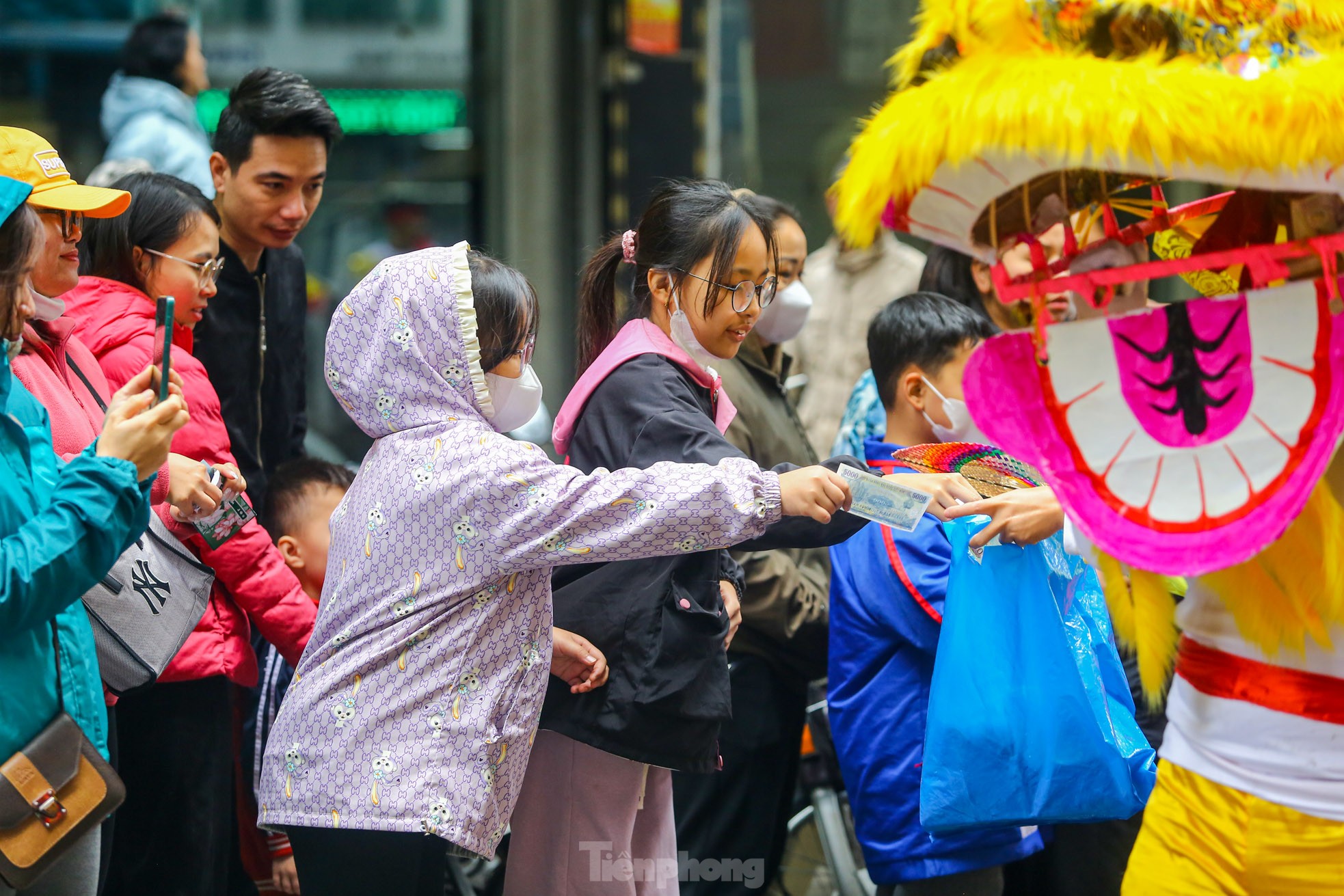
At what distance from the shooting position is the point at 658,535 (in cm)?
249

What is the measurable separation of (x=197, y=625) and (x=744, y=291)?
1.34m

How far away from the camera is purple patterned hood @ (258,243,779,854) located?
249 centimetres

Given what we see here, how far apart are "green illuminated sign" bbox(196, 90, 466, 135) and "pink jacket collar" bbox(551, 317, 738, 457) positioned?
189 inches

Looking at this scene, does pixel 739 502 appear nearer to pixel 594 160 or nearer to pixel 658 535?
pixel 658 535

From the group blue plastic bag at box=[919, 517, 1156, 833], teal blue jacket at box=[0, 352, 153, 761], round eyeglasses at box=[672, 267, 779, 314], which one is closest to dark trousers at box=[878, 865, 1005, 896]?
blue plastic bag at box=[919, 517, 1156, 833]

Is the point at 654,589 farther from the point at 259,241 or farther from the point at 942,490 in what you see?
the point at 259,241

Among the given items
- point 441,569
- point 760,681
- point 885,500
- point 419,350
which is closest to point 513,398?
point 419,350

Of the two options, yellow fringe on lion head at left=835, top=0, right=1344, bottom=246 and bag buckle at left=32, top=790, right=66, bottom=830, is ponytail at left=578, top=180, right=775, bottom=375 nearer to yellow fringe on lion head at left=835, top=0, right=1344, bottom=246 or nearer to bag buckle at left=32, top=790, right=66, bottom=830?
yellow fringe on lion head at left=835, top=0, right=1344, bottom=246

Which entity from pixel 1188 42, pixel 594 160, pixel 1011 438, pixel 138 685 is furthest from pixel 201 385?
pixel 594 160

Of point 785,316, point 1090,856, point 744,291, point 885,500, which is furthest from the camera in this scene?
point 785,316

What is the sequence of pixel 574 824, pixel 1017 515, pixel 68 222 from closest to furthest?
1. pixel 1017 515
2. pixel 68 222
3. pixel 574 824

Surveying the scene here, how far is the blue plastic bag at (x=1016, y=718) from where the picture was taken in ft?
9.35

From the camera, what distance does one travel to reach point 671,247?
2982mm

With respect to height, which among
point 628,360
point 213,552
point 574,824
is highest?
point 628,360
